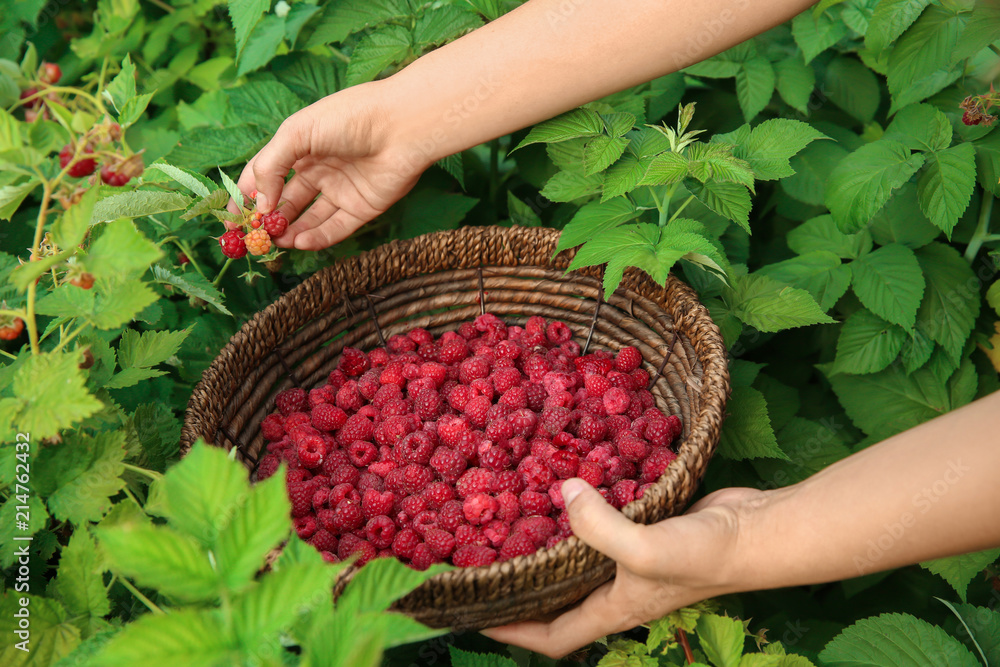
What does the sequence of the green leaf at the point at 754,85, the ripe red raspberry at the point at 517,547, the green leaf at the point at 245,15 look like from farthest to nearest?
the green leaf at the point at 754,85 → the green leaf at the point at 245,15 → the ripe red raspberry at the point at 517,547

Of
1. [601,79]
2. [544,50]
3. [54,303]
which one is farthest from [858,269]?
[54,303]

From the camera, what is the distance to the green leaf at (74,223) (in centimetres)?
68

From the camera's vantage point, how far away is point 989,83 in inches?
52.6

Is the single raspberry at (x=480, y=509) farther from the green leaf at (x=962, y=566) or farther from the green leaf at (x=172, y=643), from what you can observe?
the green leaf at (x=962, y=566)

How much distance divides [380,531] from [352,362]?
0.40 meters

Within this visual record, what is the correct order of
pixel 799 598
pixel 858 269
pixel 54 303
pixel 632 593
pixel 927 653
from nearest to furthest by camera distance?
pixel 54 303 → pixel 632 593 → pixel 927 653 → pixel 858 269 → pixel 799 598

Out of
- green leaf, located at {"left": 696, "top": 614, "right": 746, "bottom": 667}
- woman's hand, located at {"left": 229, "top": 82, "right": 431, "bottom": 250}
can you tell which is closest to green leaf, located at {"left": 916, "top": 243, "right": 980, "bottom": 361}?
green leaf, located at {"left": 696, "top": 614, "right": 746, "bottom": 667}

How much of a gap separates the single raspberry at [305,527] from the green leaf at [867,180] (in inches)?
42.3

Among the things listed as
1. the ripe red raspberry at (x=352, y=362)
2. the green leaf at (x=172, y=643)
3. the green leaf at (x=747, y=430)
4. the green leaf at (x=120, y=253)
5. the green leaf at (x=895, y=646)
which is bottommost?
the green leaf at (x=895, y=646)

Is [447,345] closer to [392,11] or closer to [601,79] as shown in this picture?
[601,79]

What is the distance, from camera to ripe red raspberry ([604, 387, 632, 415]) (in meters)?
1.22

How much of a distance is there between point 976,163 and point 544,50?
0.84 metres

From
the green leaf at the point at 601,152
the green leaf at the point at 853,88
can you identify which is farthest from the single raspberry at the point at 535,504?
the green leaf at the point at 853,88

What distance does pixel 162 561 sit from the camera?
1.56ft
